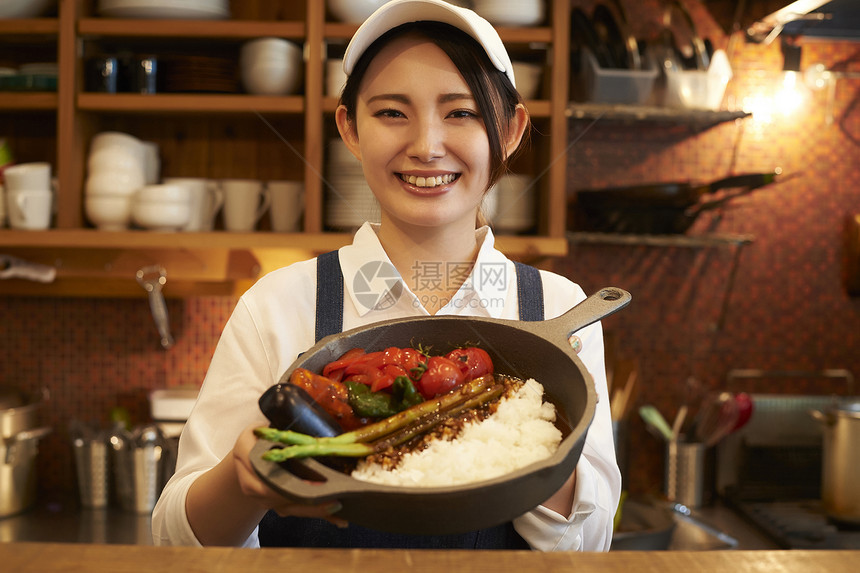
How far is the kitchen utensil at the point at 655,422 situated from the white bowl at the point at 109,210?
4.46 ft

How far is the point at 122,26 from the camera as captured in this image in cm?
165

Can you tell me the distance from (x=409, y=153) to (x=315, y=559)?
411mm

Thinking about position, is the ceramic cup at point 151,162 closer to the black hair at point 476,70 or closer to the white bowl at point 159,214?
the white bowl at point 159,214

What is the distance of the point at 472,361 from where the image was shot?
610 millimetres

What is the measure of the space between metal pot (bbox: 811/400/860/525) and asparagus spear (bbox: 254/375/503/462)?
1.43 meters

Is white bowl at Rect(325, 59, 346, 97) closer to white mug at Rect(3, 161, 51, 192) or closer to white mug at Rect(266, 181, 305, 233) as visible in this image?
white mug at Rect(266, 181, 305, 233)

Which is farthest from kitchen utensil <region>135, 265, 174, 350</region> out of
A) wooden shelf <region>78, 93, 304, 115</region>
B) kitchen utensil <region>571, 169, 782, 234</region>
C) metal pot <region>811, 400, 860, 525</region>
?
metal pot <region>811, 400, 860, 525</region>

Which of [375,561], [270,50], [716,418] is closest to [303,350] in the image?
[375,561]

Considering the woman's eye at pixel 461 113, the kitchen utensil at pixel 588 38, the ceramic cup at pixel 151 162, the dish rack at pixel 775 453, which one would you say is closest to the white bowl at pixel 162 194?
the ceramic cup at pixel 151 162

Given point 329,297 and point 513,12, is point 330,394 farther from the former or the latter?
point 513,12

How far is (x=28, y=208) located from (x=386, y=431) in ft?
4.76

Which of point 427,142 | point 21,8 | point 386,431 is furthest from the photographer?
point 21,8

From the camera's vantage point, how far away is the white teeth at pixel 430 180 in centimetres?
74

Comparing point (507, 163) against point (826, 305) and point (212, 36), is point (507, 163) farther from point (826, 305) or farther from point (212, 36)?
point (826, 305)
